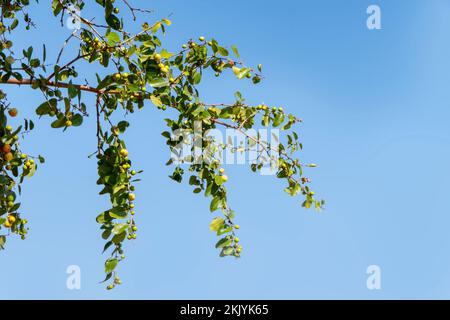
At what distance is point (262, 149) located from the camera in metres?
3.18

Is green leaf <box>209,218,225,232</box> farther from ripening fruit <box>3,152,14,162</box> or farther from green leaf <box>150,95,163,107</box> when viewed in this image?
ripening fruit <box>3,152,14,162</box>

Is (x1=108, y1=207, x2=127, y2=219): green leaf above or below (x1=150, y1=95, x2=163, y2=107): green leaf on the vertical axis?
below

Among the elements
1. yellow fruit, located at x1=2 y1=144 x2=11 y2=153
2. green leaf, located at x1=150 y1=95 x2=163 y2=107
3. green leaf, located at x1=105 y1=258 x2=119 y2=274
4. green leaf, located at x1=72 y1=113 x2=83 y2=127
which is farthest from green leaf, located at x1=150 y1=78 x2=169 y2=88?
green leaf, located at x1=105 y1=258 x2=119 y2=274

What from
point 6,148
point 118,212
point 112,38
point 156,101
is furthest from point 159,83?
point 6,148

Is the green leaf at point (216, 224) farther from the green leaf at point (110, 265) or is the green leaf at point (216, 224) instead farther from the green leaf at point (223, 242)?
the green leaf at point (110, 265)

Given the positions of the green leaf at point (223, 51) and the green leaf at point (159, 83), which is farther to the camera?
the green leaf at point (223, 51)

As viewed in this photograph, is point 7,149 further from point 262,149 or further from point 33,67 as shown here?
point 262,149

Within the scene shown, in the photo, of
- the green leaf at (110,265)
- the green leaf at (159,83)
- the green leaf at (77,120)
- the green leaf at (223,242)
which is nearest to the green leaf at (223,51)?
the green leaf at (159,83)

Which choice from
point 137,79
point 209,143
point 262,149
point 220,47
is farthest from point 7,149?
point 262,149

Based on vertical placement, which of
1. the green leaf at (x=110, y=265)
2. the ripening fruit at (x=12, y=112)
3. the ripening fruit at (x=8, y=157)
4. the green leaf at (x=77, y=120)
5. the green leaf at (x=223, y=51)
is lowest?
the green leaf at (x=110, y=265)

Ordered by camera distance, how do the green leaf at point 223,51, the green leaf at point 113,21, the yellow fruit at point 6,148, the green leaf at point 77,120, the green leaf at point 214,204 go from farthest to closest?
the green leaf at point 223,51 < the green leaf at point 113,21 < the green leaf at point 214,204 < the yellow fruit at point 6,148 < the green leaf at point 77,120

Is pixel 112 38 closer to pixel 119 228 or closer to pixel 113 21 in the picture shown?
pixel 113 21

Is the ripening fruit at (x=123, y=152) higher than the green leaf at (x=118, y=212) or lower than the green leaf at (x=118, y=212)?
higher

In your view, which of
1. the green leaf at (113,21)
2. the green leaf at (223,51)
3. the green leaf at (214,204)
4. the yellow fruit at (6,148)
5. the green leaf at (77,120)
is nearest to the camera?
the green leaf at (77,120)
